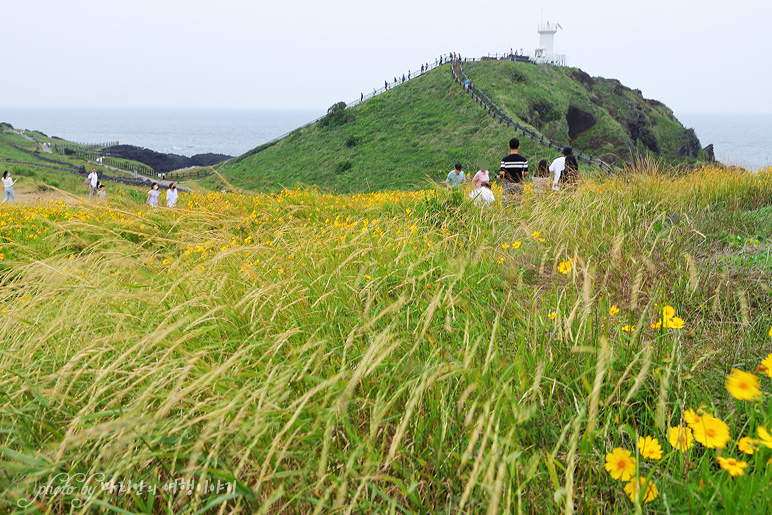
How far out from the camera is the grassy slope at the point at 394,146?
33094mm

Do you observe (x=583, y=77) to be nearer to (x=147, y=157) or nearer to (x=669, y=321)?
(x=669, y=321)

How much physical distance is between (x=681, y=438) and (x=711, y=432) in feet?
0.27

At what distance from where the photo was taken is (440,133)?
37.7 meters

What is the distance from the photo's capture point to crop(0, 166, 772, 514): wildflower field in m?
1.28

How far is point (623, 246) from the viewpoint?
10.0 ft

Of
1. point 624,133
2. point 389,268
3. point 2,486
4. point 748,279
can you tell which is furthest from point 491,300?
point 624,133

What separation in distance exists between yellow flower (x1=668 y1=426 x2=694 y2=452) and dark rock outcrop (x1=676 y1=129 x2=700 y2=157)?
67.2m

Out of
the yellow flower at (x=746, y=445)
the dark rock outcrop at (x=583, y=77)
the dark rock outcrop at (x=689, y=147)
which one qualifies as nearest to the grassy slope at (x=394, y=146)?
the dark rock outcrop at (x=583, y=77)

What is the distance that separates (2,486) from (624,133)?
5437 cm

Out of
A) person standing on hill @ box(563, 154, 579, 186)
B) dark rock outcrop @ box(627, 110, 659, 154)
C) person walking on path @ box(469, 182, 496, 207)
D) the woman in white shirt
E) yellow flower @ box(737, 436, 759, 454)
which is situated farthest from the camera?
dark rock outcrop @ box(627, 110, 659, 154)

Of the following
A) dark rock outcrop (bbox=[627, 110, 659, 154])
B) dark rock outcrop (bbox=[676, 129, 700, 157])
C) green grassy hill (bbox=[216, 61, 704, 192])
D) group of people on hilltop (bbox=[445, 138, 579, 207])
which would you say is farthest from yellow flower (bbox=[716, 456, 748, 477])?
dark rock outcrop (bbox=[676, 129, 700, 157])

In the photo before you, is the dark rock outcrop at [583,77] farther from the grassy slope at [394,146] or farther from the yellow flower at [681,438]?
the yellow flower at [681,438]

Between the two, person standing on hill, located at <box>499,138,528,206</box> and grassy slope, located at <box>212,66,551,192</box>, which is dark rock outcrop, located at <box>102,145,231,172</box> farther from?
person standing on hill, located at <box>499,138,528,206</box>

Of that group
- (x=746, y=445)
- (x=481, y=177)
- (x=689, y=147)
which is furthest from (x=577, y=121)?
(x=746, y=445)
